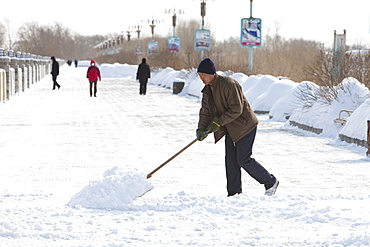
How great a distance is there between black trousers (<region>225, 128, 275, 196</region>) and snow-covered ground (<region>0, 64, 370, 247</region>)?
0.51ft

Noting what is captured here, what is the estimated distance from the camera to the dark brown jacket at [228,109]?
5.76 m

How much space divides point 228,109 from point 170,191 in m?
1.17

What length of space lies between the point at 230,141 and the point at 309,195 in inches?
35.4

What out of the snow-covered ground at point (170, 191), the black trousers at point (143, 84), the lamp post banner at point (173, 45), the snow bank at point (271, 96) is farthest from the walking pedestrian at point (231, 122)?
the lamp post banner at point (173, 45)

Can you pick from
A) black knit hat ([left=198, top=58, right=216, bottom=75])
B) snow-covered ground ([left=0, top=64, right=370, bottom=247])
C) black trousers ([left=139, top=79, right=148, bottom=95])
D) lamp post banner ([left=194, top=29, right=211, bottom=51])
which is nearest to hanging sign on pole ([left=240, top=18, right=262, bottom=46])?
black trousers ([left=139, top=79, right=148, bottom=95])

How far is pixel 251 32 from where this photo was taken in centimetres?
2894

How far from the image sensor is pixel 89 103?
20.4m

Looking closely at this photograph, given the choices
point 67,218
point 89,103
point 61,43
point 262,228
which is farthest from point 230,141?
point 61,43

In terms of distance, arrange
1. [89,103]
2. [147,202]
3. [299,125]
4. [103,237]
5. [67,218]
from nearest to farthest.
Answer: [103,237] < [67,218] < [147,202] < [299,125] < [89,103]

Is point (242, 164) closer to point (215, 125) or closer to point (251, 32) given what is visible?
point (215, 125)

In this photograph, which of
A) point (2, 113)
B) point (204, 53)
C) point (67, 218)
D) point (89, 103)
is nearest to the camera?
point (67, 218)

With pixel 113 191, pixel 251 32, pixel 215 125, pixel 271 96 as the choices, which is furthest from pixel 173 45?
pixel 113 191

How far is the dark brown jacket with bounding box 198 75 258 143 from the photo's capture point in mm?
5758

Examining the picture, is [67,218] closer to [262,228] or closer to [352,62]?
[262,228]
